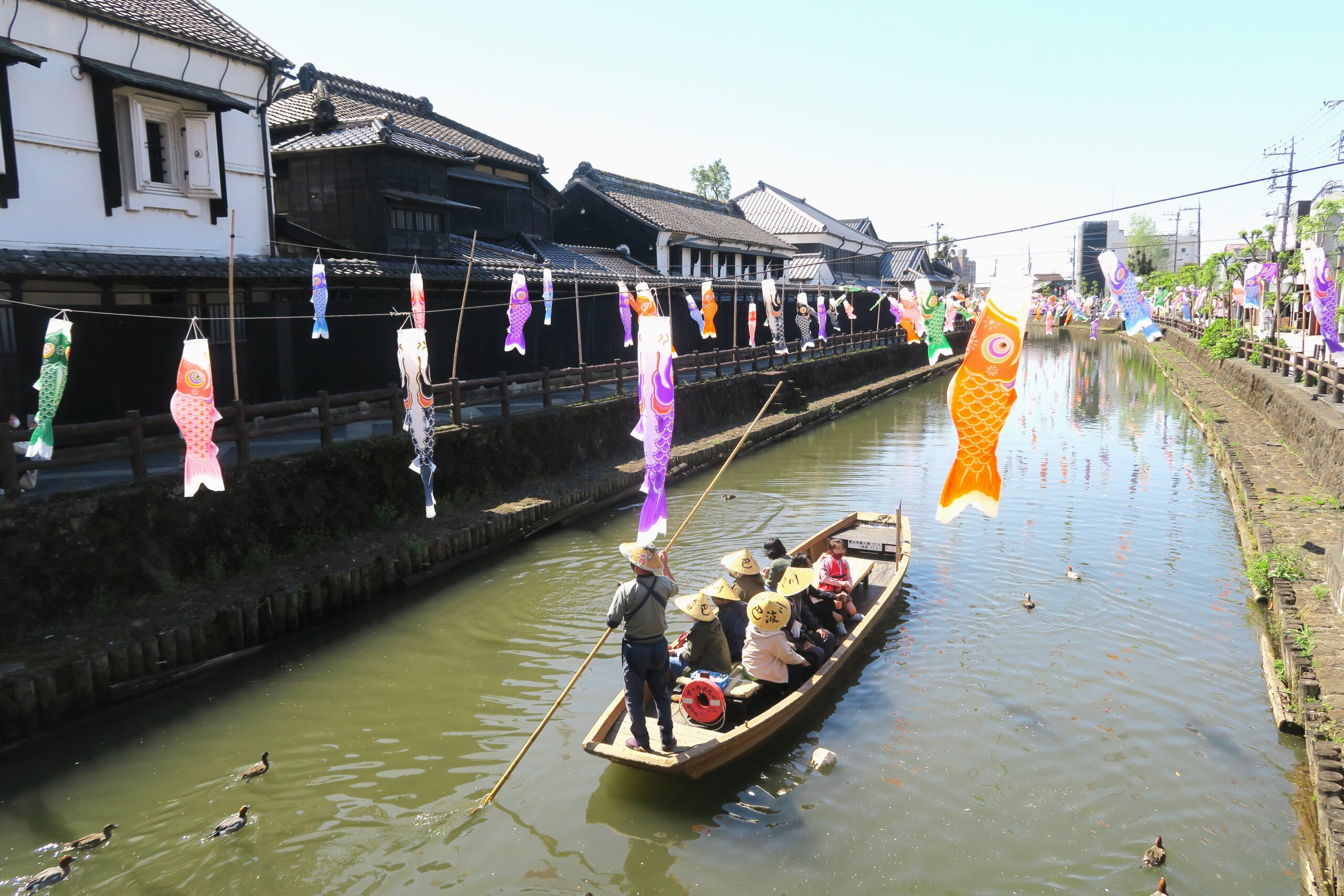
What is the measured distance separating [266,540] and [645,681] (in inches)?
273

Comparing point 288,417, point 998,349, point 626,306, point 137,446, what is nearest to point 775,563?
point 998,349

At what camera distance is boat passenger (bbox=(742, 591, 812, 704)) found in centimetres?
793

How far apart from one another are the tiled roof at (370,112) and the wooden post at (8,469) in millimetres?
12999

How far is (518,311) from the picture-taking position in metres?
17.7

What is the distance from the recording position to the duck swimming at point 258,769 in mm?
7802

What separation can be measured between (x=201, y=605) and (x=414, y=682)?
9.15 ft

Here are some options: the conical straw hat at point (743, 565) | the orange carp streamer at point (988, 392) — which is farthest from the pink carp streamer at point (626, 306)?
the orange carp streamer at point (988, 392)

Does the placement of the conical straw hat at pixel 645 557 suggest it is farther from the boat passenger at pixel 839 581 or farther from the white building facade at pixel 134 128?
the white building facade at pixel 134 128

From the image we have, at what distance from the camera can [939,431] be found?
27.0 m

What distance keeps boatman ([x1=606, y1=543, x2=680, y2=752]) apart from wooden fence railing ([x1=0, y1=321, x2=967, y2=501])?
23.3 feet

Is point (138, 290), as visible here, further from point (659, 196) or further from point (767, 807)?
point (659, 196)

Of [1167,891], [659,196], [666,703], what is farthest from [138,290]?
[659,196]

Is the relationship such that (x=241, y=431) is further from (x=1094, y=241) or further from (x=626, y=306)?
(x=1094, y=241)

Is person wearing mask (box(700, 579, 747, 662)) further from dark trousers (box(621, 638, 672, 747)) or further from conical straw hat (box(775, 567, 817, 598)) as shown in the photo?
dark trousers (box(621, 638, 672, 747))
